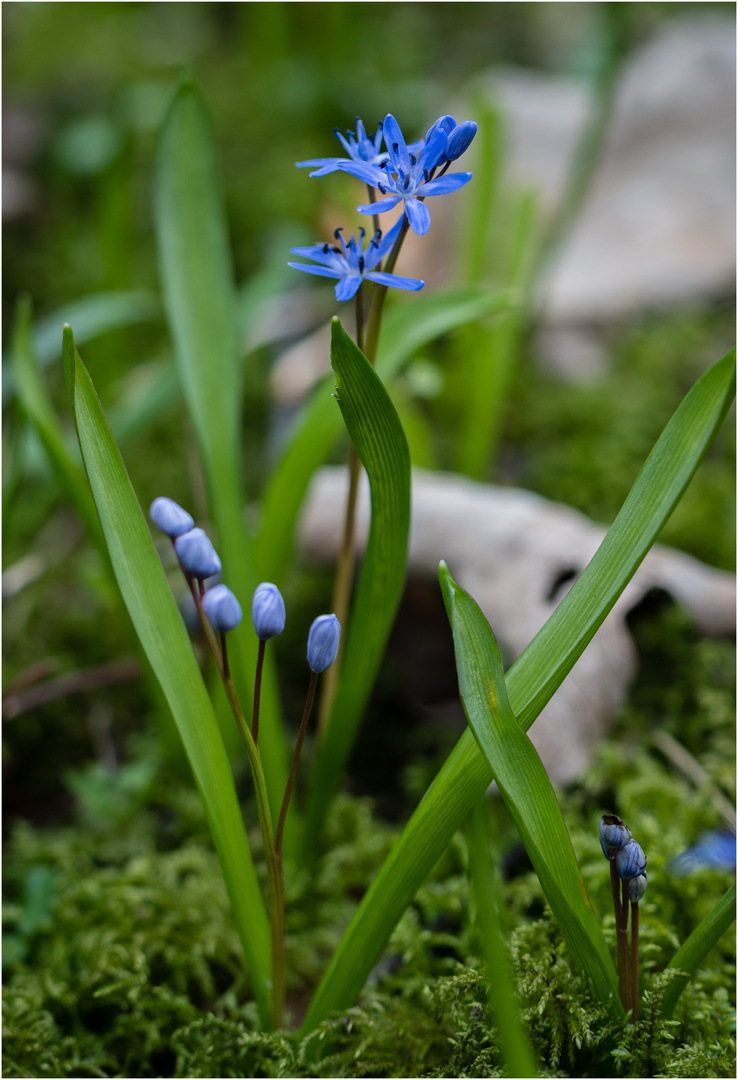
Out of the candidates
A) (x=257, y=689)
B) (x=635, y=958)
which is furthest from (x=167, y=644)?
(x=635, y=958)

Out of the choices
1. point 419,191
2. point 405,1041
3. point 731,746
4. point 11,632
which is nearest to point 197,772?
point 405,1041

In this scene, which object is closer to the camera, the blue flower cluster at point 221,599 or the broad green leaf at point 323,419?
the blue flower cluster at point 221,599

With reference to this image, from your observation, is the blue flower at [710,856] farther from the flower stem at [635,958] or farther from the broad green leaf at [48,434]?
the broad green leaf at [48,434]

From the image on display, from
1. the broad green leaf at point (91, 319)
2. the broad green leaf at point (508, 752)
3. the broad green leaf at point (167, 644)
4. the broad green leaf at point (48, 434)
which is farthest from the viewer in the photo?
the broad green leaf at point (91, 319)

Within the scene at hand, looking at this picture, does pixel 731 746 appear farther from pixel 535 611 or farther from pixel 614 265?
pixel 614 265

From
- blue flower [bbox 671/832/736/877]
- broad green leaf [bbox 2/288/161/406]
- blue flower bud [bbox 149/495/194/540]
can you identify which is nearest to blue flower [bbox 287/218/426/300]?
blue flower bud [bbox 149/495/194/540]

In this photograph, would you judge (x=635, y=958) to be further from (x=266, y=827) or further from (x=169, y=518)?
(x=169, y=518)

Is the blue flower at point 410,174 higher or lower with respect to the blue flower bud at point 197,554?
higher

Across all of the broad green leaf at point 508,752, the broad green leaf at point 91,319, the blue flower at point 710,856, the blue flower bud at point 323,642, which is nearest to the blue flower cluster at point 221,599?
the blue flower bud at point 323,642
